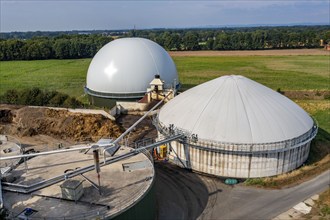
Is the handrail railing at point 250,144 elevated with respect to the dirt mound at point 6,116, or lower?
elevated

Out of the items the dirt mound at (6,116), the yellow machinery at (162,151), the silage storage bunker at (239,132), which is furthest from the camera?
the dirt mound at (6,116)

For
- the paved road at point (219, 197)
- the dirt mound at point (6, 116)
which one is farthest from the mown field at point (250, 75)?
the dirt mound at point (6, 116)

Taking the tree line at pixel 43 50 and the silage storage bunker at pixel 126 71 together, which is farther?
the tree line at pixel 43 50

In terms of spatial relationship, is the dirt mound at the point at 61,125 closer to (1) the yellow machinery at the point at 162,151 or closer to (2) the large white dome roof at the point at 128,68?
(1) the yellow machinery at the point at 162,151

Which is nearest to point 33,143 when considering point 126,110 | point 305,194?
point 126,110

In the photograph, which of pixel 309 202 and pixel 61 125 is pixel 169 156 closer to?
pixel 309 202

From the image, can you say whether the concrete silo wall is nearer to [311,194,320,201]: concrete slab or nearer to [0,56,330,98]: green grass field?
[311,194,320,201]: concrete slab

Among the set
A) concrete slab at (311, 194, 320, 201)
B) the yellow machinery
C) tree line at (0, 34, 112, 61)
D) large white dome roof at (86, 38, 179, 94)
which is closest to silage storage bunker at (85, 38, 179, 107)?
large white dome roof at (86, 38, 179, 94)

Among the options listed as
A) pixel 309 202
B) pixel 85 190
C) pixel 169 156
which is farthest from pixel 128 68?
pixel 309 202

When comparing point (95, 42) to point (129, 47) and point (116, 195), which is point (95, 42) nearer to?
point (129, 47)
